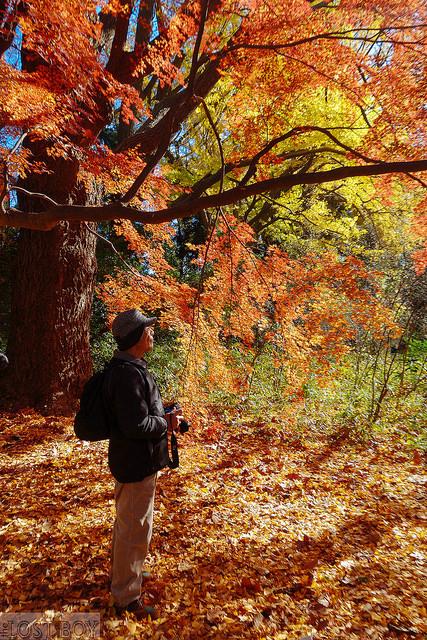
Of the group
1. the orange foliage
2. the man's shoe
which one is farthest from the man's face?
the orange foliage

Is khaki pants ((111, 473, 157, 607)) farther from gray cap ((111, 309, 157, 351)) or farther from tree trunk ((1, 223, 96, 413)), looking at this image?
tree trunk ((1, 223, 96, 413))

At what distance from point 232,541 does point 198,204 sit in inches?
124

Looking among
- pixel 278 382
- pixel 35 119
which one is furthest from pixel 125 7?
pixel 278 382

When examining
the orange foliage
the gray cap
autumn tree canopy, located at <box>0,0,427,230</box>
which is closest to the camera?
the gray cap

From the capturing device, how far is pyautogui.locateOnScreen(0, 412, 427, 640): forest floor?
7.91 feet

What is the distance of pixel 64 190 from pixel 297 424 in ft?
19.9

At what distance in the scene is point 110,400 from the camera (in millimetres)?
2035

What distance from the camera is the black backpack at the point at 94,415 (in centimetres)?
200

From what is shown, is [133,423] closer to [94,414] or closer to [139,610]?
[94,414]

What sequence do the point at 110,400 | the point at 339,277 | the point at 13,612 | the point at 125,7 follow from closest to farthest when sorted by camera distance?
the point at 110,400
the point at 13,612
the point at 125,7
the point at 339,277

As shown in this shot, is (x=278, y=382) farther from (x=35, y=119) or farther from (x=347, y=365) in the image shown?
(x=35, y=119)

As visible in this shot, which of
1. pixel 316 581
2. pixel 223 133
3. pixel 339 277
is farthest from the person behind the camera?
pixel 223 133

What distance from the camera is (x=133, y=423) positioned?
1.95 metres

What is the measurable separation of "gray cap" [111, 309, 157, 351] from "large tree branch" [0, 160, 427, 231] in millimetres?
1092
